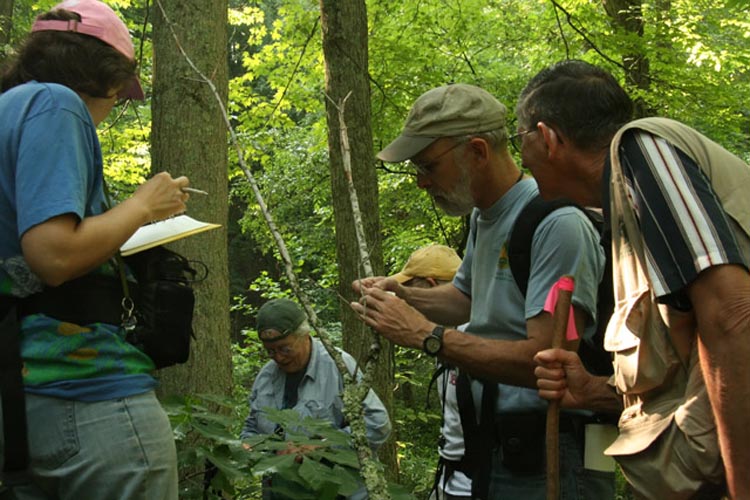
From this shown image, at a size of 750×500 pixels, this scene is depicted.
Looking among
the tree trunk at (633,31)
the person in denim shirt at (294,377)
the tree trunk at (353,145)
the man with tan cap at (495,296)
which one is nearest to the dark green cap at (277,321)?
the person in denim shirt at (294,377)

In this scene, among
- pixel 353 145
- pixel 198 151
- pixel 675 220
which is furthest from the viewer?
pixel 353 145

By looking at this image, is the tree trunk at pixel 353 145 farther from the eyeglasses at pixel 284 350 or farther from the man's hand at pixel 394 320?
the man's hand at pixel 394 320

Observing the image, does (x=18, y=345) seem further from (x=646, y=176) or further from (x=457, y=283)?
(x=457, y=283)

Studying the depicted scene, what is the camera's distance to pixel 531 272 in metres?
2.53

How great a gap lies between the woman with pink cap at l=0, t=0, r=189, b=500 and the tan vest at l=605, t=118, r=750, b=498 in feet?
3.82

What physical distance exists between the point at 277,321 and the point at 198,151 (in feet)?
4.45

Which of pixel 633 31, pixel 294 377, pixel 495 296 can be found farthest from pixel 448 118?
pixel 633 31

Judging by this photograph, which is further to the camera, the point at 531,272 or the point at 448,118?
the point at 448,118

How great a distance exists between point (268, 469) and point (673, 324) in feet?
4.80

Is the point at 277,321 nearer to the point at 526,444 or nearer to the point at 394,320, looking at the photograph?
the point at 394,320

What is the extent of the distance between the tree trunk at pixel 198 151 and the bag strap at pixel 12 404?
198 centimetres

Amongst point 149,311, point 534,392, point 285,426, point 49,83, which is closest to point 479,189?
point 534,392

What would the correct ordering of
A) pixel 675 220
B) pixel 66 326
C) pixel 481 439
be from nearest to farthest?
pixel 675 220
pixel 66 326
pixel 481 439

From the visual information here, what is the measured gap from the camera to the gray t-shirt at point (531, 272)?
2445mm
